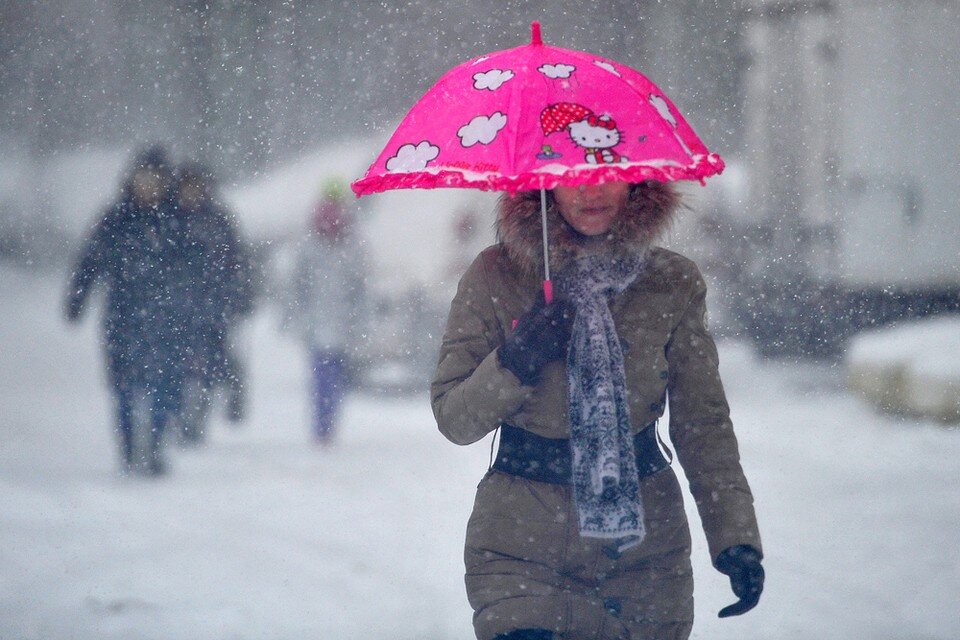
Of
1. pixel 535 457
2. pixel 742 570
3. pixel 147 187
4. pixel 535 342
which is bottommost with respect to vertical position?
pixel 742 570

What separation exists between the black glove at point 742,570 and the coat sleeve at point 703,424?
32 millimetres

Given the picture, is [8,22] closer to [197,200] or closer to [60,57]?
[60,57]

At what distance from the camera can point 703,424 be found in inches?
88.9

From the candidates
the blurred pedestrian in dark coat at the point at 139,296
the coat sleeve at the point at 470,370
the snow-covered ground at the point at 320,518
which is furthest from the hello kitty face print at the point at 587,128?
the blurred pedestrian in dark coat at the point at 139,296

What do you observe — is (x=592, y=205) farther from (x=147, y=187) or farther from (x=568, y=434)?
(x=147, y=187)

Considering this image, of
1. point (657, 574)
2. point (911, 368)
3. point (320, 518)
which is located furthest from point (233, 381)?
point (911, 368)

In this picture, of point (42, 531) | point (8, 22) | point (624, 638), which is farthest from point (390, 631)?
point (8, 22)

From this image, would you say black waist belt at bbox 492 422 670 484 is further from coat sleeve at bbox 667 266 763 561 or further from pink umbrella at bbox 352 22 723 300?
pink umbrella at bbox 352 22 723 300

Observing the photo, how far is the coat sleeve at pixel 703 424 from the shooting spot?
222 centimetres

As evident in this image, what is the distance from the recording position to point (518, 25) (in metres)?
4.25

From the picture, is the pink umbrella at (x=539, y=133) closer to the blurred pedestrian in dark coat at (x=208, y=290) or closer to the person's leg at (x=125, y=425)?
the blurred pedestrian in dark coat at (x=208, y=290)

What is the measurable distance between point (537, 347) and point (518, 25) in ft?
8.33

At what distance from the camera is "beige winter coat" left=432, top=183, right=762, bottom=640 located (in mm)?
2184

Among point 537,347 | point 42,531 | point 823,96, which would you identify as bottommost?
point 42,531
